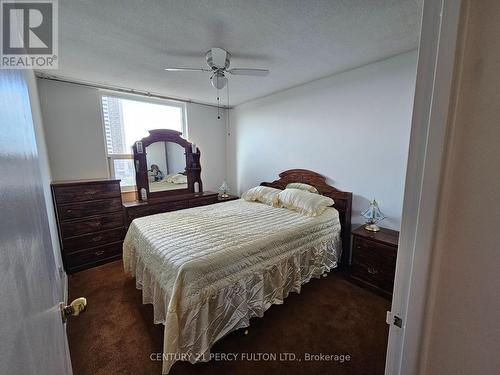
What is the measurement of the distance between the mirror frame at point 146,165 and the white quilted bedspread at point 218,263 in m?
1.16

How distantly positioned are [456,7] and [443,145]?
1.05 ft

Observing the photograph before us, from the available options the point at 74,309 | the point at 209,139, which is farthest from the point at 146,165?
the point at 74,309

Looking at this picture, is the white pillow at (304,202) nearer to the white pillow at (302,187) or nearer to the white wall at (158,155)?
the white pillow at (302,187)

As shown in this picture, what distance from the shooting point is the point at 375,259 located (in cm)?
213

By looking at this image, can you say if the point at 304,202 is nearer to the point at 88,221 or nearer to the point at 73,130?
the point at 88,221

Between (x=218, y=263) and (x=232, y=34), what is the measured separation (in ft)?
6.08

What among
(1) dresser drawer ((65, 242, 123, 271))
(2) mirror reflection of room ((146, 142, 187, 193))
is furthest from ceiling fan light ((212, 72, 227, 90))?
(1) dresser drawer ((65, 242, 123, 271))

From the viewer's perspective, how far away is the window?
3109 mm

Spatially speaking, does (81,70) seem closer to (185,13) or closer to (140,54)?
(140,54)

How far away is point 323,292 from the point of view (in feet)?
7.16

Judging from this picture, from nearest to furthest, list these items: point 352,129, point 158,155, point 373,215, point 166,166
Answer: point 373,215 < point 352,129 < point 158,155 < point 166,166

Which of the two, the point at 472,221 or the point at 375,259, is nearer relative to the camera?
the point at 472,221

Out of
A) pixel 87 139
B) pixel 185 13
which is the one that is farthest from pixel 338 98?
pixel 87 139

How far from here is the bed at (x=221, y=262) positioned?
135 centimetres
